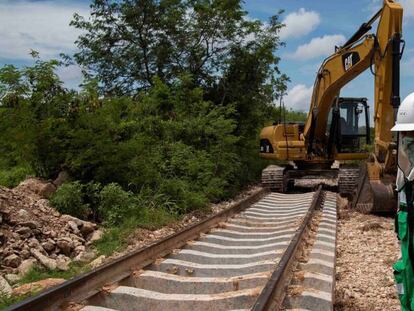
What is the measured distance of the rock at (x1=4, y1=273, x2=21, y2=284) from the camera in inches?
245

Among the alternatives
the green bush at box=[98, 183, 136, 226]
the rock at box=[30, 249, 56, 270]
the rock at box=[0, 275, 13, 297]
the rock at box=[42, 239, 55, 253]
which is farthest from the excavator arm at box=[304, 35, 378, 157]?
the rock at box=[0, 275, 13, 297]

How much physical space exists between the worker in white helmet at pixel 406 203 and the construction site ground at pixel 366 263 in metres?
1.93

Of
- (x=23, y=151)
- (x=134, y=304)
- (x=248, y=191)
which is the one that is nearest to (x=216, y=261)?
(x=134, y=304)

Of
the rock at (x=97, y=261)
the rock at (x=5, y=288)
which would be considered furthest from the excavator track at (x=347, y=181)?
the rock at (x=5, y=288)

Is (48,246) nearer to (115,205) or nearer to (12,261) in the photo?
(12,261)

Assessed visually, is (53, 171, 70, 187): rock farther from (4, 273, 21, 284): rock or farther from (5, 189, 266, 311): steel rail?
(4, 273, 21, 284): rock

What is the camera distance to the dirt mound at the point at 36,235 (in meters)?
6.99

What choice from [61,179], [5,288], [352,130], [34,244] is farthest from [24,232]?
[352,130]

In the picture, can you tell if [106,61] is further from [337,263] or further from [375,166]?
[337,263]

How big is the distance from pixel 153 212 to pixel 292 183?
7.92 metres

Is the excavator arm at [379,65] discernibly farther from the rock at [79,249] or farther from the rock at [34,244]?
the rock at [34,244]

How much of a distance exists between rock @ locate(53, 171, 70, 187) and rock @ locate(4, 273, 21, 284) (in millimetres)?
4037

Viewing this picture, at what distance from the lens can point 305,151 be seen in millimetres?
16094

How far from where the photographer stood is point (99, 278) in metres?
5.20
